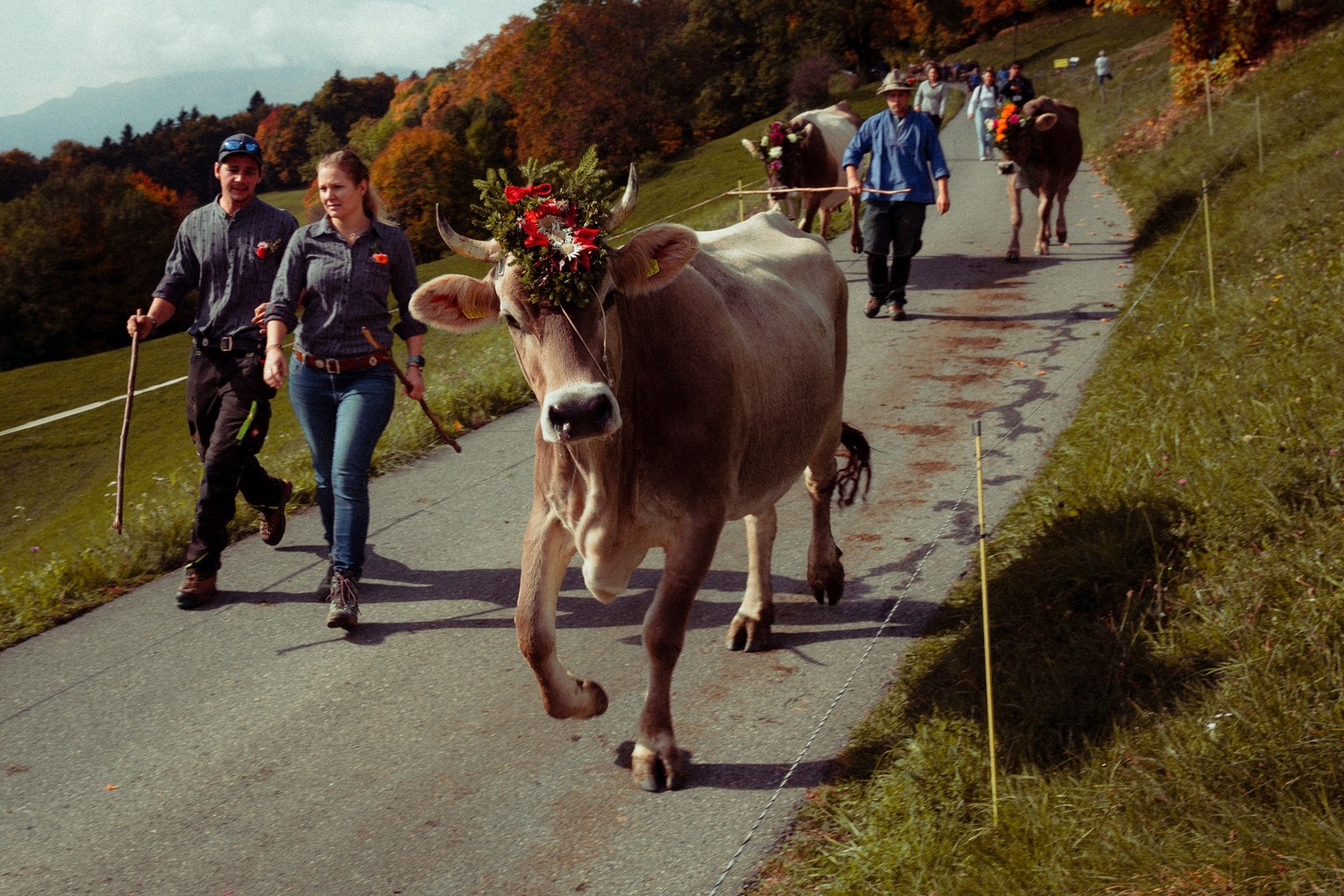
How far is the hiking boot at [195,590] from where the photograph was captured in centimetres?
668

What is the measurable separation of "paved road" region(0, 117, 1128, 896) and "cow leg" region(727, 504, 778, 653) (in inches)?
4.2

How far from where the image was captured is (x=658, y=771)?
4.58m

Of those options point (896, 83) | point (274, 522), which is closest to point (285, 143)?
point (896, 83)

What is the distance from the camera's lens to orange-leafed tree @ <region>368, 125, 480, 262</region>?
65.6 meters

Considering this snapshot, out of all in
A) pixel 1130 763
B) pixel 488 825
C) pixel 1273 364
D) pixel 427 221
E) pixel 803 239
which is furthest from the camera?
pixel 427 221

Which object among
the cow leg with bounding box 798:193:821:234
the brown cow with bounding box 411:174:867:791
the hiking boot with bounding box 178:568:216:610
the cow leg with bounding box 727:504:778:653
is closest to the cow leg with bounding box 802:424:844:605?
the cow leg with bounding box 727:504:778:653

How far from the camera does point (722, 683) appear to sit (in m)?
5.38

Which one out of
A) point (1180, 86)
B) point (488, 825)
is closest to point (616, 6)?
point (1180, 86)

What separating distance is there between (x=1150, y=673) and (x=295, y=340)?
4.60 meters

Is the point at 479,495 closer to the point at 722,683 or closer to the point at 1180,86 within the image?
the point at 722,683

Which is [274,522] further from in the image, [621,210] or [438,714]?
[621,210]

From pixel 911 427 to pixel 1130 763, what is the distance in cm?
513

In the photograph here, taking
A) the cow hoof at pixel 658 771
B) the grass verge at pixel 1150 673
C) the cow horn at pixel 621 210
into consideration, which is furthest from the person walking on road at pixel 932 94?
the cow hoof at pixel 658 771

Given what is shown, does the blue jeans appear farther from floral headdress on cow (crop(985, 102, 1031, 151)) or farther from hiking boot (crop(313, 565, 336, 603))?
floral headdress on cow (crop(985, 102, 1031, 151))
